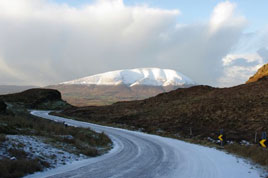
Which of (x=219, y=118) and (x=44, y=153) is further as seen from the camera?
(x=219, y=118)

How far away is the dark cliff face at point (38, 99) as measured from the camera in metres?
79.6

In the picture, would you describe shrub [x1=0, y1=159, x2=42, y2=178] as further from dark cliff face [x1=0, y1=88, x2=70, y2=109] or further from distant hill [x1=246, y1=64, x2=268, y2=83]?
dark cliff face [x1=0, y1=88, x2=70, y2=109]

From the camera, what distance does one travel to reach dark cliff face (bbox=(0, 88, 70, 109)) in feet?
261

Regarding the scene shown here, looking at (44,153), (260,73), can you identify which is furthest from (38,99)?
(44,153)

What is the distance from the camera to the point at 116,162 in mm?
11422

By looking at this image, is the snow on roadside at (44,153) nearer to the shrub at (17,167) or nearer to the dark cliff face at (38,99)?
the shrub at (17,167)

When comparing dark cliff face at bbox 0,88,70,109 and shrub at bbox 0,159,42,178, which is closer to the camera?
shrub at bbox 0,159,42,178

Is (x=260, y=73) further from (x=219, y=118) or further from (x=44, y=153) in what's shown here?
(x=44, y=153)

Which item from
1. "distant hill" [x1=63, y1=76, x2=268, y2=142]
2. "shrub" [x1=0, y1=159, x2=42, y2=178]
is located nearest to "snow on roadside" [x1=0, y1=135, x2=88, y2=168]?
"shrub" [x1=0, y1=159, x2=42, y2=178]

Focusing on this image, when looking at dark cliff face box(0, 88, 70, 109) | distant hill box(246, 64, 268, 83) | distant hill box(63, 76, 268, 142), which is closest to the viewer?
distant hill box(63, 76, 268, 142)

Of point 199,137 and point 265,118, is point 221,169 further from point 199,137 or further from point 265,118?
point 265,118

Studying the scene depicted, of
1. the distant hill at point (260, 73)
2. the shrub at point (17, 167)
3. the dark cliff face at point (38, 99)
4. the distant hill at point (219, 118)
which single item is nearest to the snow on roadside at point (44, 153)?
the shrub at point (17, 167)

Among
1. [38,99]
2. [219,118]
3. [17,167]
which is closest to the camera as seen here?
[17,167]

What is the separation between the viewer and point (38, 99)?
8362 centimetres
